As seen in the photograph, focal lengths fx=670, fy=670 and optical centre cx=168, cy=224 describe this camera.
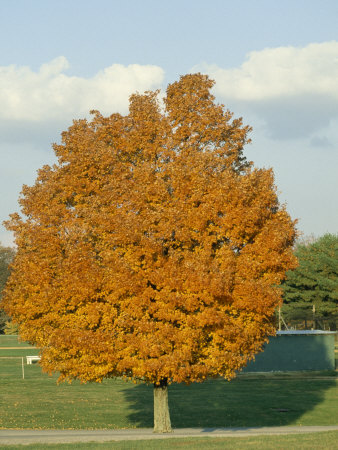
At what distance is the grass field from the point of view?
32.0 metres

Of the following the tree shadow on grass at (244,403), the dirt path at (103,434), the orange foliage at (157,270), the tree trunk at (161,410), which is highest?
the orange foliage at (157,270)

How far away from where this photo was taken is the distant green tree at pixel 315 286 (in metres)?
88.4

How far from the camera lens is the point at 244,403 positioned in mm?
37969

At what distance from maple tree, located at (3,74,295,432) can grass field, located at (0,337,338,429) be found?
31.6 feet

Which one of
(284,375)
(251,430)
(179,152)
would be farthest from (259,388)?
(179,152)

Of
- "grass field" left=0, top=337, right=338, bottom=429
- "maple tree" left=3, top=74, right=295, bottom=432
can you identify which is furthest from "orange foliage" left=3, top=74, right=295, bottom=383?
"grass field" left=0, top=337, right=338, bottom=429

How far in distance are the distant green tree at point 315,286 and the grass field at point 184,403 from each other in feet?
122

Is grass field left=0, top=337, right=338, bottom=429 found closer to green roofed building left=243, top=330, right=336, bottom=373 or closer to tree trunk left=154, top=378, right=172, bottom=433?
green roofed building left=243, top=330, right=336, bottom=373

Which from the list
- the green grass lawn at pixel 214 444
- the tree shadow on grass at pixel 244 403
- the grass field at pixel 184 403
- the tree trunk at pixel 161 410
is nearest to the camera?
the green grass lawn at pixel 214 444

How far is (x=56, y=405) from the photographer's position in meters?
38.0

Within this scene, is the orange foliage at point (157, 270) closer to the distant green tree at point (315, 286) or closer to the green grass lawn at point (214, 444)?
the green grass lawn at point (214, 444)

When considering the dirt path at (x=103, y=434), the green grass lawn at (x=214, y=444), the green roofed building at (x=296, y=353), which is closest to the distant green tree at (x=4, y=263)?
the green roofed building at (x=296, y=353)

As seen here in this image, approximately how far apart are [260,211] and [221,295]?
3334 millimetres

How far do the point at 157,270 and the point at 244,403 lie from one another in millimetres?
19441
